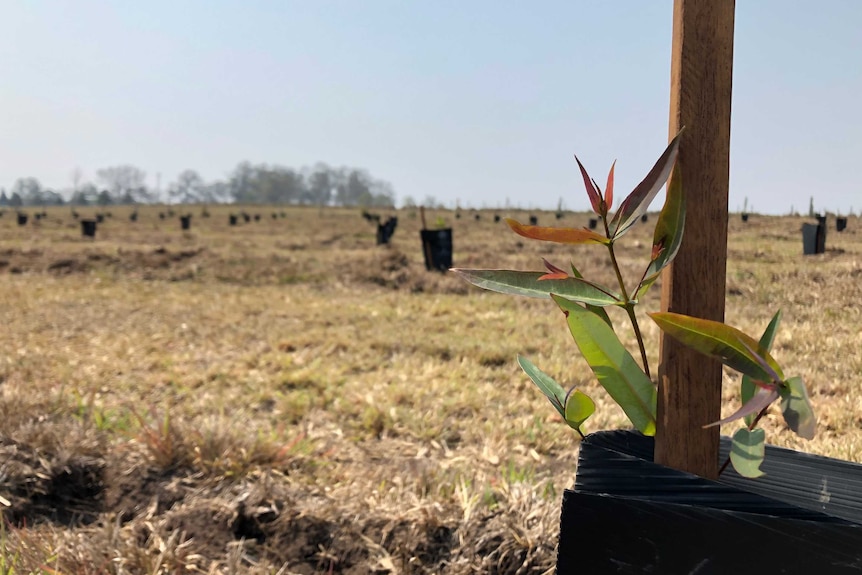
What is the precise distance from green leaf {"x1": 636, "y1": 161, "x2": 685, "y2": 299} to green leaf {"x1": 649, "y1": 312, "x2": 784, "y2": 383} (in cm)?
8

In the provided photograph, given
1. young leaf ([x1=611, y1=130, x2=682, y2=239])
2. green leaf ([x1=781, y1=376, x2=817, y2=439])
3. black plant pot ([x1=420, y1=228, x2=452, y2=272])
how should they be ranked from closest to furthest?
1. green leaf ([x1=781, y1=376, x2=817, y2=439])
2. young leaf ([x1=611, y1=130, x2=682, y2=239])
3. black plant pot ([x1=420, y1=228, x2=452, y2=272])

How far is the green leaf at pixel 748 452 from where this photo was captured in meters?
0.71

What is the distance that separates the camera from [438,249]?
7289 mm

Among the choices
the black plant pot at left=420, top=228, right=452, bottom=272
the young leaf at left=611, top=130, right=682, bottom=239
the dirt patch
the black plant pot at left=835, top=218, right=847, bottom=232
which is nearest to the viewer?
the young leaf at left=611, top=130, right=682, bottom=239

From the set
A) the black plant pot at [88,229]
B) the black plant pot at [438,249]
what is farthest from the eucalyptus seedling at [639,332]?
the black plant pot at [88,229]

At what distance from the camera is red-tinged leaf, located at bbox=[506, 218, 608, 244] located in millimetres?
719

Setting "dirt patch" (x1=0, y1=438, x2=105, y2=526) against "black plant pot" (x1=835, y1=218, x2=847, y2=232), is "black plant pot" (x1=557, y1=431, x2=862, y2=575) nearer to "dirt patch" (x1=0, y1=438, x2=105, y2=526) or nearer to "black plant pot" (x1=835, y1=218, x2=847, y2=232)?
"black plant pot" (x1=835, y1=218, x2=847, y2=232)

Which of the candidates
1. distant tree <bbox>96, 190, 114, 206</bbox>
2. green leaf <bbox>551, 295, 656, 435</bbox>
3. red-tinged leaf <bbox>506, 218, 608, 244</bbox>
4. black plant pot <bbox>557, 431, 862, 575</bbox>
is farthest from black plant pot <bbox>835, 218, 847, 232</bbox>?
distant tree <bbox>96, 190, 114, 206</bbox>

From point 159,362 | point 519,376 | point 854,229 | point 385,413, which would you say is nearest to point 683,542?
point 854,229

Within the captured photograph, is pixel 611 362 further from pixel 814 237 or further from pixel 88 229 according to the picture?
pixel 88 229

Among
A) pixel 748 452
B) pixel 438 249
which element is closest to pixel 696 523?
pixel 748 452

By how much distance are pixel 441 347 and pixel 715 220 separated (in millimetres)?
2955

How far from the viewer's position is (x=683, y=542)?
0.72 m

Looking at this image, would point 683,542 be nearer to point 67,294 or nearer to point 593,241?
point 593,241
